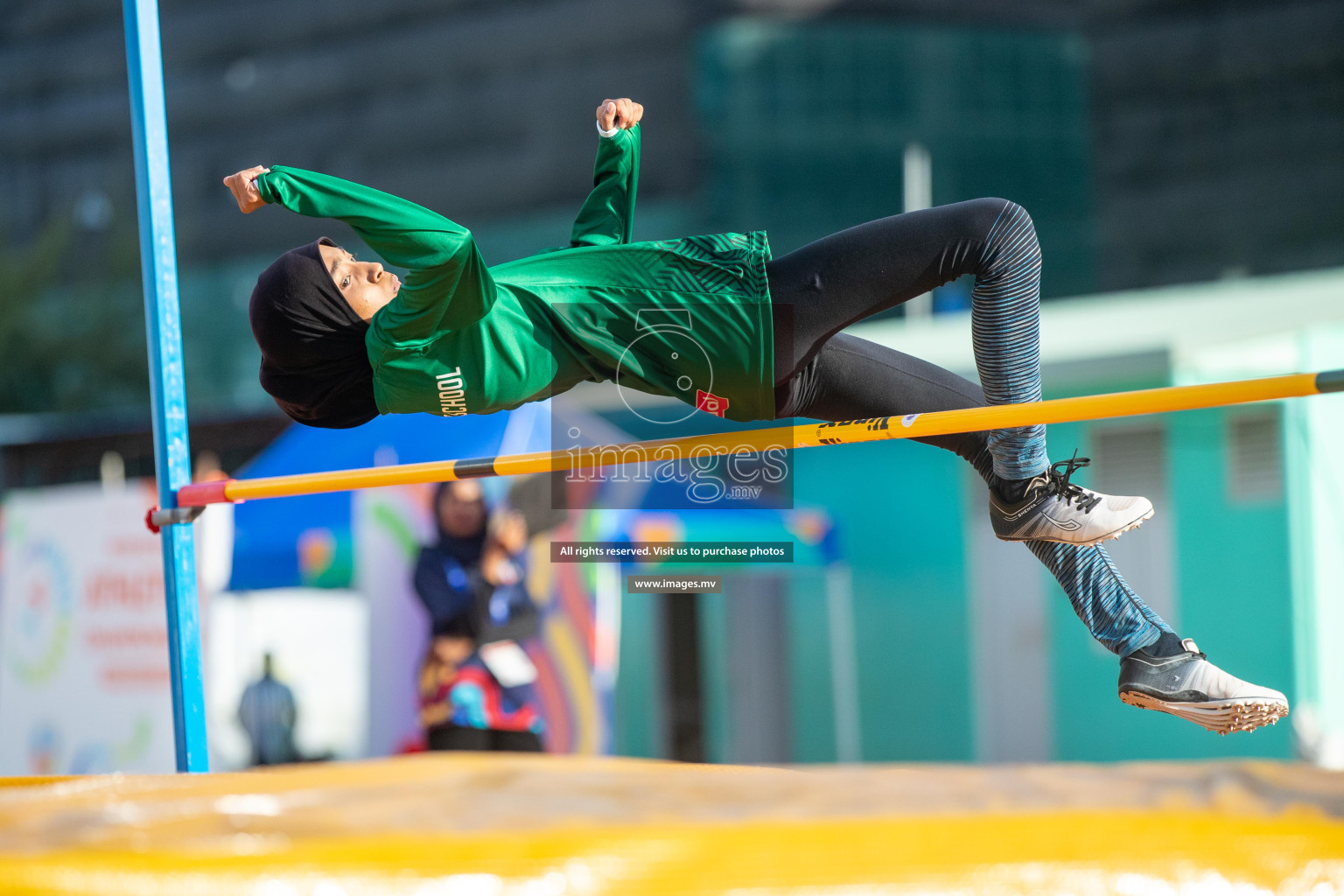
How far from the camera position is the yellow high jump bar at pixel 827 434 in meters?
1.97

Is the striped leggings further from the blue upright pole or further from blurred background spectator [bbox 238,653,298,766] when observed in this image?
blurred background spectator [bbox 238,653,298,766]

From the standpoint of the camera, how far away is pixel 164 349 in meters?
2.91

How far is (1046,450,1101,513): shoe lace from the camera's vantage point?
2.28m

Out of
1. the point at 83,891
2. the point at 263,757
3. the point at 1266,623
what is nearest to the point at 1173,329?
the point at 1266,623

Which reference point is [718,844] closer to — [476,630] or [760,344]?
[760,344]

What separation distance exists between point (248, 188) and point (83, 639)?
4.11m

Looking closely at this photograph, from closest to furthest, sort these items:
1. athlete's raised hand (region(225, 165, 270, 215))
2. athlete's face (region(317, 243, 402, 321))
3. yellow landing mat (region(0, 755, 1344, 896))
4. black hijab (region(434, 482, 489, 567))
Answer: yellow landing mat (region(0, 755, 1344, 896)) → athlete's raised hand (region(225, 165, 270, 215)) → athlete's face (region(317, 243, 402, 321)) → black hijab (region(434, 482, 489, 567))

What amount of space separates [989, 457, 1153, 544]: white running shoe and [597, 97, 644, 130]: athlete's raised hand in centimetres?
106

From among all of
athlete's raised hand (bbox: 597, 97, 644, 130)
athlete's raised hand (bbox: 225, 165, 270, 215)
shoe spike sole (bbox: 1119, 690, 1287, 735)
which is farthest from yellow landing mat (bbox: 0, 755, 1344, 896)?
athlete's raised hand (bbox: 597, 97, 644, 130)

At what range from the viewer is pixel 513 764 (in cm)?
238

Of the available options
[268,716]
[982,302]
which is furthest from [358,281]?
[268,716]

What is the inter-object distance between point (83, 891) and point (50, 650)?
4848 mm

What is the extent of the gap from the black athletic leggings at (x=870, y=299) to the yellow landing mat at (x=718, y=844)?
917mm

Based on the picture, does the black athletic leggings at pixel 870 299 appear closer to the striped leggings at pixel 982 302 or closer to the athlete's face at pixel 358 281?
the striped leggings at pixel 982 302
